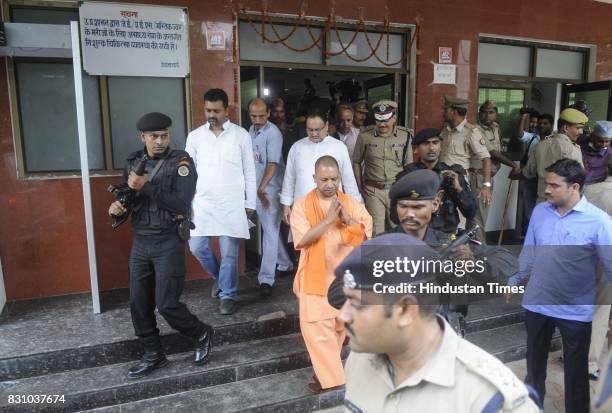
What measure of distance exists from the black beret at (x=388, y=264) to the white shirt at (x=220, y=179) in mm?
2763

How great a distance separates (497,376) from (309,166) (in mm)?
3185

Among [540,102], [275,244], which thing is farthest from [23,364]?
[540,102]

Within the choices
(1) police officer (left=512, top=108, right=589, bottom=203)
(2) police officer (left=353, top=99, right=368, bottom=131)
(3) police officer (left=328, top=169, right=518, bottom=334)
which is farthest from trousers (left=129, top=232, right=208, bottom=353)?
(1) police officer (left=512, top=108, right=589, bottom=203)

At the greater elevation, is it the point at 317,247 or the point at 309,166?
the point at 309,166

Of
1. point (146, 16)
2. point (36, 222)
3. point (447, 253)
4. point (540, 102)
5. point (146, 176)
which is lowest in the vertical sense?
point (36, 222)

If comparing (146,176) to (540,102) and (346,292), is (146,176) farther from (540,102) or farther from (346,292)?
(540,102)

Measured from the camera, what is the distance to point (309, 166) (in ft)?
13.8

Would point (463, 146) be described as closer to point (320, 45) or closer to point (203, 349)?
point (320, 45)

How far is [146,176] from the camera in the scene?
303 centimetres

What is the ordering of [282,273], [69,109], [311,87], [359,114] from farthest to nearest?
1. [311,87]
2. [359,114]
3. [282,273]
4. [69,109]

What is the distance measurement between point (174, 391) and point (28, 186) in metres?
2.26

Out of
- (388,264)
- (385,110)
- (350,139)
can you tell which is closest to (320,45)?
(350,139)

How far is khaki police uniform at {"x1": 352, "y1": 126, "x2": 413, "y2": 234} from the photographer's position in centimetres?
443

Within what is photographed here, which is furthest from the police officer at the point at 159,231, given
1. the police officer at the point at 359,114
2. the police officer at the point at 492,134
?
the police officer at the point at 492,134
